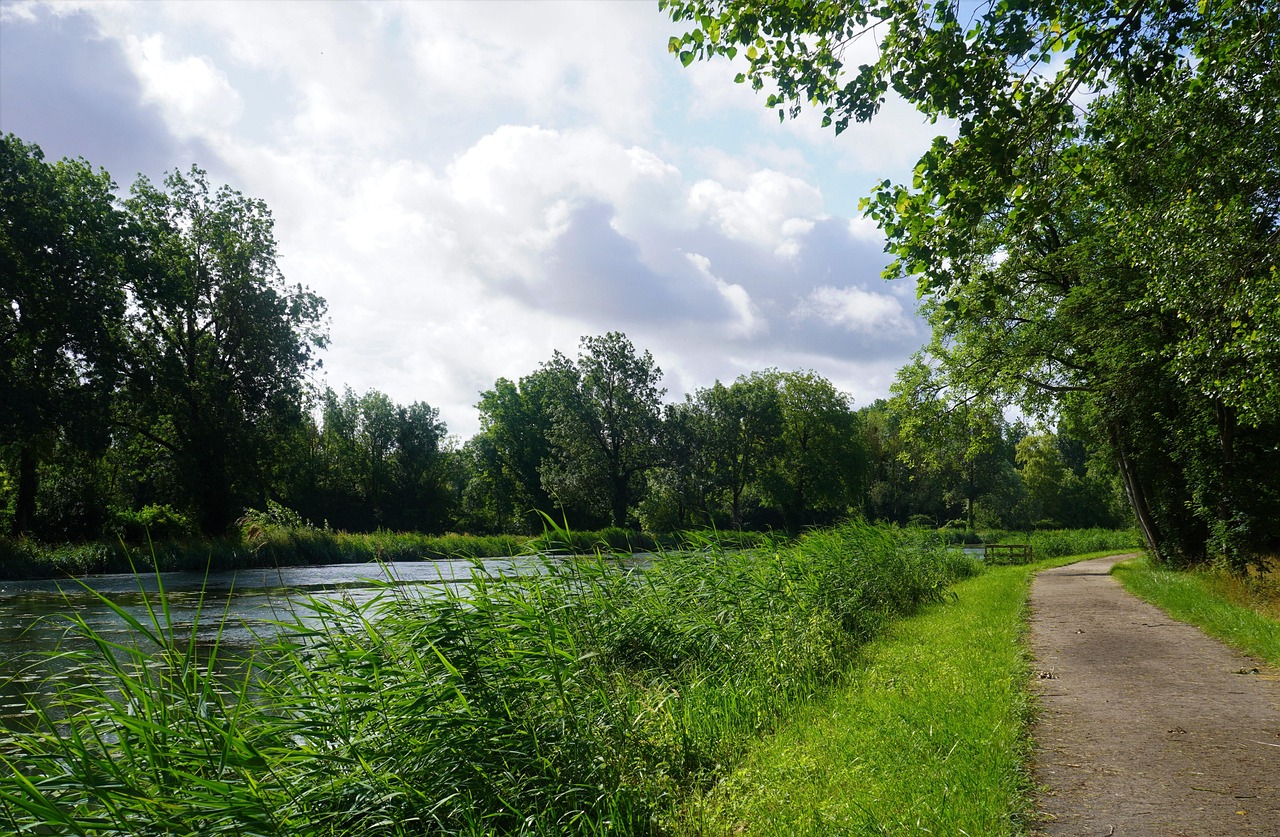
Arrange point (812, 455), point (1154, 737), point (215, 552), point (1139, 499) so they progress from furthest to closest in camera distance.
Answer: point (812, 455) < point (215, 552) < point (1139, 499) < point (1154, 737)

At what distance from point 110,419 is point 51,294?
16.1ft

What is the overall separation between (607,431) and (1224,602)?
137 ft

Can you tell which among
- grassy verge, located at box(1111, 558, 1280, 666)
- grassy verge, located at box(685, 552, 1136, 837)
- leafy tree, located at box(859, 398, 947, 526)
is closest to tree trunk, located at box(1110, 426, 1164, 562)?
grassy verge, located at box(1111, 558, 1280, 666)

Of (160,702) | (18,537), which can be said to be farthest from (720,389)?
(160,702)

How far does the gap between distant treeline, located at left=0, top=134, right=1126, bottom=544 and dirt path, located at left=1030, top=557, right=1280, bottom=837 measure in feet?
18.3

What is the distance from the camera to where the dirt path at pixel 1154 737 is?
3908 mm

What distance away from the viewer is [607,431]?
51.5 m

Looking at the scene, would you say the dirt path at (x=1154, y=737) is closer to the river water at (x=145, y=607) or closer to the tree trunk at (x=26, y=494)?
the river water at (x=145, y=607)

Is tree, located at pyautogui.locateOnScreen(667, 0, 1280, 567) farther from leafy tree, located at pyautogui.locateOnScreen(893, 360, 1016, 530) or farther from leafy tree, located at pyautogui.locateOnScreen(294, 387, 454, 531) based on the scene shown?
leafy tree, located at pyautogui.locateOnScreen(294, 387, 454, 531)

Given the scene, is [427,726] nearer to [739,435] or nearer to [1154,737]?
[1154,737]

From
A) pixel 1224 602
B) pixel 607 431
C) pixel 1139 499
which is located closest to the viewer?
pixel 1224 602

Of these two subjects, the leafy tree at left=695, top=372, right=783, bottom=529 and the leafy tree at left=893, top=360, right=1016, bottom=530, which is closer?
the leafy tree at left=893, top=360, right=1016, bottom=530

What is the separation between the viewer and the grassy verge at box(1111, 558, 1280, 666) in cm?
857

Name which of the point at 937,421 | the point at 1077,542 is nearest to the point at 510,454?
the point at 1077,542
